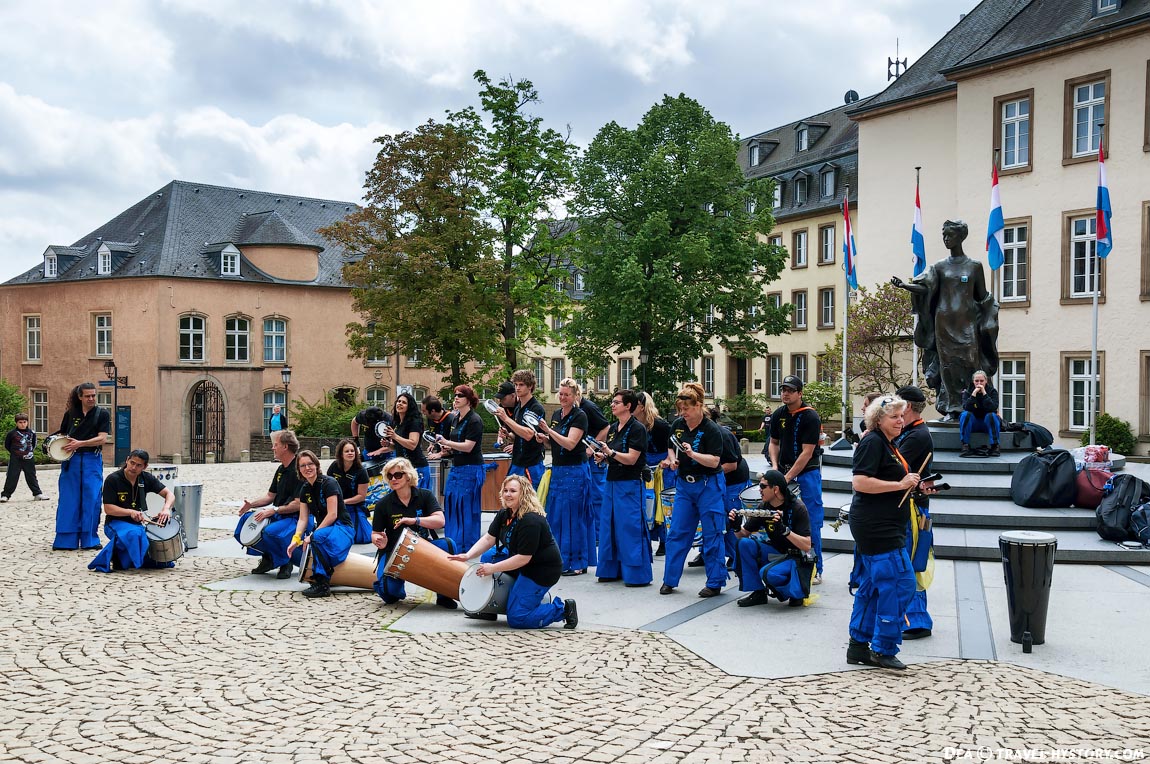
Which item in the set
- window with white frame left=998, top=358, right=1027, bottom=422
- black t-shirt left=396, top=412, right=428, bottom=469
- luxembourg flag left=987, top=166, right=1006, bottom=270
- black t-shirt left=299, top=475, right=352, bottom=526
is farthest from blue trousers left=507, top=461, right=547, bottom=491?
window with white frame left=998, top=358, right=1027, bottom=422

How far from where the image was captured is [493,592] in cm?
834

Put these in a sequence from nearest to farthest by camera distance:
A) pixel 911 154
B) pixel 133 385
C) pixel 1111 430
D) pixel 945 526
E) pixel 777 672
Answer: pixel 777 672 → pixel 945 526 → pixel 1111 430 → pixel 911 154 → pixel 133 385

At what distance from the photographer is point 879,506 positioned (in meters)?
6.74

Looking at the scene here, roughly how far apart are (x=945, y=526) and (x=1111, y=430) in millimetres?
17044

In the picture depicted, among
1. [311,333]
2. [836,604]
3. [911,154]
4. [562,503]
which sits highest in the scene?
[911,154]

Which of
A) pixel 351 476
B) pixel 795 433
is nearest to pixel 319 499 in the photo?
pixel 351 476

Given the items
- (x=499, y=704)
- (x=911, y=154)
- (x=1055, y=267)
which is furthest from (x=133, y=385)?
(x=499, y=704)

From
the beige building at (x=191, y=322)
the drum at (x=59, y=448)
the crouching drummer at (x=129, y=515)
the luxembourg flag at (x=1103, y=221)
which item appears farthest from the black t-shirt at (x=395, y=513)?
the beige building at (x=191, y=322)

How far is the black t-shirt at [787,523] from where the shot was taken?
8.66 meters

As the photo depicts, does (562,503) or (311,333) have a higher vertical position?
(311,333)

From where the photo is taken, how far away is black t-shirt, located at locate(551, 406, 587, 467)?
1007cm

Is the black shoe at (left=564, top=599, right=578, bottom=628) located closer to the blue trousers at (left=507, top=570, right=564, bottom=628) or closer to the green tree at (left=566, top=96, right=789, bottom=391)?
the blue trousers at (left=507, top=570, right=564, bottom=628)

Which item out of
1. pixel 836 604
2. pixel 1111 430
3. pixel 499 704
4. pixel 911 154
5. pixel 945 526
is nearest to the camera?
pixel 499 704

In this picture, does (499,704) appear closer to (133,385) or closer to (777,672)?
(777,672)
